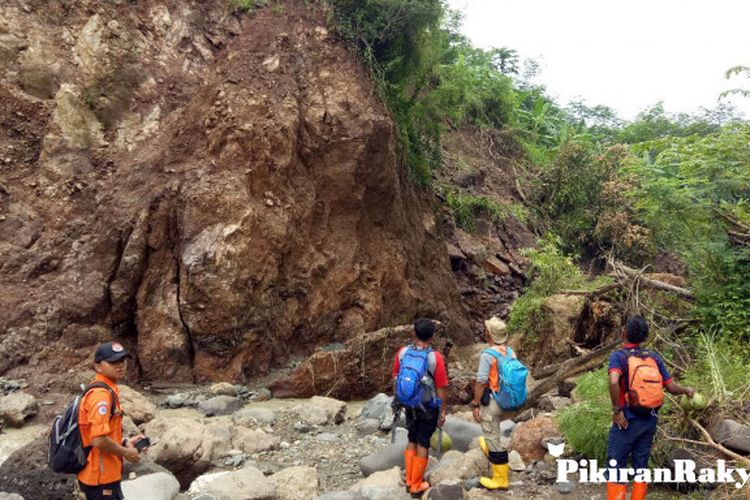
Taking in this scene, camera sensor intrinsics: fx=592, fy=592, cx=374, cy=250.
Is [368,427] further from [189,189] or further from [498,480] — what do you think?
[189,189]

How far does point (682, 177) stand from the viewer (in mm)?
8922

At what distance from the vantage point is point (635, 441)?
189 inches

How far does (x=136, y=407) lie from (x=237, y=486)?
314 centimetres

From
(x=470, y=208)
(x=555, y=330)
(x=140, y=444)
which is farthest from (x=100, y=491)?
(x=470, y=208)

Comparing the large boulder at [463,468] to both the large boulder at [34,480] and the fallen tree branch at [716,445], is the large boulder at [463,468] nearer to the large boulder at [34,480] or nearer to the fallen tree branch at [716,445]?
the fallen tree branch at [716,445]

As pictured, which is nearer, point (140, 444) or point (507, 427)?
point (140, 444)

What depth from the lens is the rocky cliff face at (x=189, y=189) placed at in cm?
1081

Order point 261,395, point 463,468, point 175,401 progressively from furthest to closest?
point 261,395
point 175,401
point 463,468

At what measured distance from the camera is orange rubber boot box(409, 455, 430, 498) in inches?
219

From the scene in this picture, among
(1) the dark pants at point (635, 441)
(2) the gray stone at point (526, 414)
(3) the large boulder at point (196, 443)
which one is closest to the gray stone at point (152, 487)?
(3) the large boulder at point (196, 443)

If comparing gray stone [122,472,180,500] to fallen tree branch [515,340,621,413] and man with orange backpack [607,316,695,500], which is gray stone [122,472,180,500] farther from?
fallen tree branch [515,340,621,413]

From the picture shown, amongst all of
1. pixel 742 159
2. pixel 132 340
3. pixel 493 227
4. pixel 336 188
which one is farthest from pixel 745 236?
pixel 493 227

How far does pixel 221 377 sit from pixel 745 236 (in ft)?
28.5

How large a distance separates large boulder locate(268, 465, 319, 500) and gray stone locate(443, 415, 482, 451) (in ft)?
5.66
